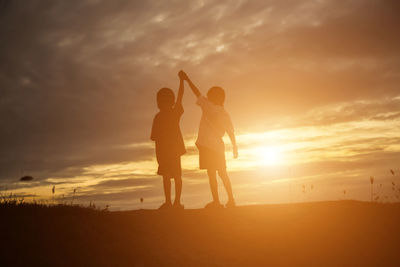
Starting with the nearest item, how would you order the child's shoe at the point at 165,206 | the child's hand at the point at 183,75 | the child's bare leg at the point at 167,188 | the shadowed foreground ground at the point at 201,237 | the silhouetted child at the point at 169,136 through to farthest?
1. the shadowed foreground ground at the point at 201,237
2. the child's shoe at the point at 165,206
3. the child's bare leg at the point at 167,188
4. the silhouetted child at the point at 169,136
5. the child's hand at the point at 183,75

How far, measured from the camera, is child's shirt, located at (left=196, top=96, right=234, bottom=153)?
10.1 metres

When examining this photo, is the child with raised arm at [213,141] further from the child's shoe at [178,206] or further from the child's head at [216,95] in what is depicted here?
the child's shoe at [178,206]

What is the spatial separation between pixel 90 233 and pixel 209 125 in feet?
13.8

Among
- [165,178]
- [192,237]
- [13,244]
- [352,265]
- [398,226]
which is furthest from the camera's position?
[165,178]

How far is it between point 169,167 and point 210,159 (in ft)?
3.57

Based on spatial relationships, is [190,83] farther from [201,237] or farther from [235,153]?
[201,237]

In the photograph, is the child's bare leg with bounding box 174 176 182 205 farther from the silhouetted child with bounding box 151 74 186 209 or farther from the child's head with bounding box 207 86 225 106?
the child's head with bounding box 207 86 225 106

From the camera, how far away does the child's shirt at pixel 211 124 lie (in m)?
10.1

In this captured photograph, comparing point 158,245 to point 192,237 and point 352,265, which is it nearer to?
point 192,237

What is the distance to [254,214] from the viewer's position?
9.41 meters

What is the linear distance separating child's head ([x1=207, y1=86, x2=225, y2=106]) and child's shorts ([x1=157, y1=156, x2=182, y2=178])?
6.06ft

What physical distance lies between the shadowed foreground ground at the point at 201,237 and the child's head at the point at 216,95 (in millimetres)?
2918

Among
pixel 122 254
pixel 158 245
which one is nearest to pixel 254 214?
pixel 158 245

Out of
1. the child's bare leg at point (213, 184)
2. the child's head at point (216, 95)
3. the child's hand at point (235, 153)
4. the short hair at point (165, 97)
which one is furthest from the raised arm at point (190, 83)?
the child's bare leg at point (213, 184)
